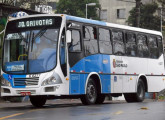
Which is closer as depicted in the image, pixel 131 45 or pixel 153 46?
pixel 131 45

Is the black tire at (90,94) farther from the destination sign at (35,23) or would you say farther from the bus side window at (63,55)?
the destination sign at (35,23)

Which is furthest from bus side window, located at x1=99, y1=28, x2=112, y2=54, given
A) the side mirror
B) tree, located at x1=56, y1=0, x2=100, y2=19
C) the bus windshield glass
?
tree, located at x1=56, y1=0, x2=100, y2=19

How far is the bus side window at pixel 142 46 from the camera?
25.3 meters

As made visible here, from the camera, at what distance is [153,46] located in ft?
87.3

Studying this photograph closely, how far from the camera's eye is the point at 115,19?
97.4 metres

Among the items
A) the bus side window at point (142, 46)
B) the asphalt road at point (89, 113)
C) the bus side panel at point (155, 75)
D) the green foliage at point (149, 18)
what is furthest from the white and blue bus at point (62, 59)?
the green foliage at point (149, 18)

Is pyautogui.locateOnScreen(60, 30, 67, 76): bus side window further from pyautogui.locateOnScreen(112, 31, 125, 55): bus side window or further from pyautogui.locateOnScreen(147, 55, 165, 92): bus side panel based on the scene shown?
pyautogui.locateOnScreen(147, 55, 165, 92): bus side panel

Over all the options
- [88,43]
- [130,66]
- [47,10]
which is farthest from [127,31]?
[47,10]

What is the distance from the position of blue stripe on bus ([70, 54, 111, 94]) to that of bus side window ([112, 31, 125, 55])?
2.95 ft

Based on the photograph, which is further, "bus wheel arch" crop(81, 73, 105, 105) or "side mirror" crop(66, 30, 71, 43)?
"bus wheel arch" crop(81, 73, 105, 105)

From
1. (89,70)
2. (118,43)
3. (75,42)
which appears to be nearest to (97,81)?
(89,70)

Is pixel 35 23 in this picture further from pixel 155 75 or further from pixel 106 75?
pixel 155 75

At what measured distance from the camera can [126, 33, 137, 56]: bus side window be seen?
24234 mm

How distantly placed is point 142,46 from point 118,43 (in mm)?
2428
